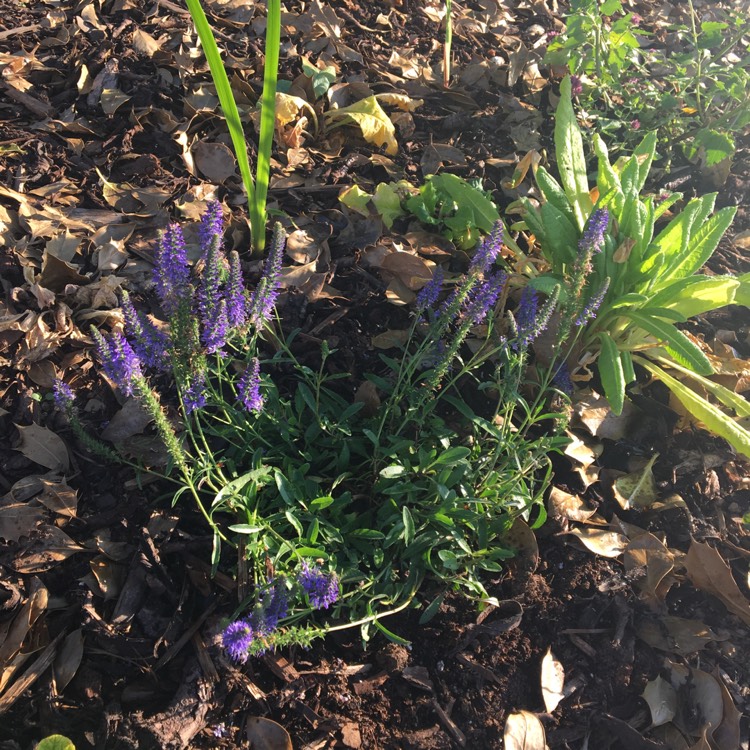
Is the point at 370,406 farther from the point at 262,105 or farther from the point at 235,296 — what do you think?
the point at 262,105

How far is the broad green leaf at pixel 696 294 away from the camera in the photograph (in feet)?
8.68

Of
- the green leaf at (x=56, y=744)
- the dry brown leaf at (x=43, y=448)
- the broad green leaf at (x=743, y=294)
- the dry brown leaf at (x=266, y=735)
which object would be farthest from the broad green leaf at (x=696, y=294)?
the green leaf at (x=56, y=744)

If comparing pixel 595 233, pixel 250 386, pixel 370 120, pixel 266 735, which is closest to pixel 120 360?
pixel 250 386

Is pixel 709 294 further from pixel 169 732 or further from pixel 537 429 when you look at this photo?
pixel 169 732

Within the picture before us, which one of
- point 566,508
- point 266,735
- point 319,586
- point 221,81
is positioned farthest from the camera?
point 566,508

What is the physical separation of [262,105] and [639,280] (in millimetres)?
1579

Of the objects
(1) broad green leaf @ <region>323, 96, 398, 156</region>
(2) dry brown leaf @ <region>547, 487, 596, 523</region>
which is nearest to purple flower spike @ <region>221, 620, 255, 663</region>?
(2) dry brown leaf @ <region>547, 487, 596, 523</region>

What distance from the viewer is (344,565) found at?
2.12 meters

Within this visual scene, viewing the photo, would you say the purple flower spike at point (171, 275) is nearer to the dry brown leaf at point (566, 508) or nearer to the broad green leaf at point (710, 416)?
the dry brown leaf at point (566, 508)

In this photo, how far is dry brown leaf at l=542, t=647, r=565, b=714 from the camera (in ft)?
7.04

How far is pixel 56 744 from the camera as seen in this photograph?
1723 mm

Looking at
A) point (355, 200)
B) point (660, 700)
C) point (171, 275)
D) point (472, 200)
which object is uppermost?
point (171, 275)

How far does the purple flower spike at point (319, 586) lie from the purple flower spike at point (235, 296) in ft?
2.26

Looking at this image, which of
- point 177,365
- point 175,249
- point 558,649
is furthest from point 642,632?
point 175,249
